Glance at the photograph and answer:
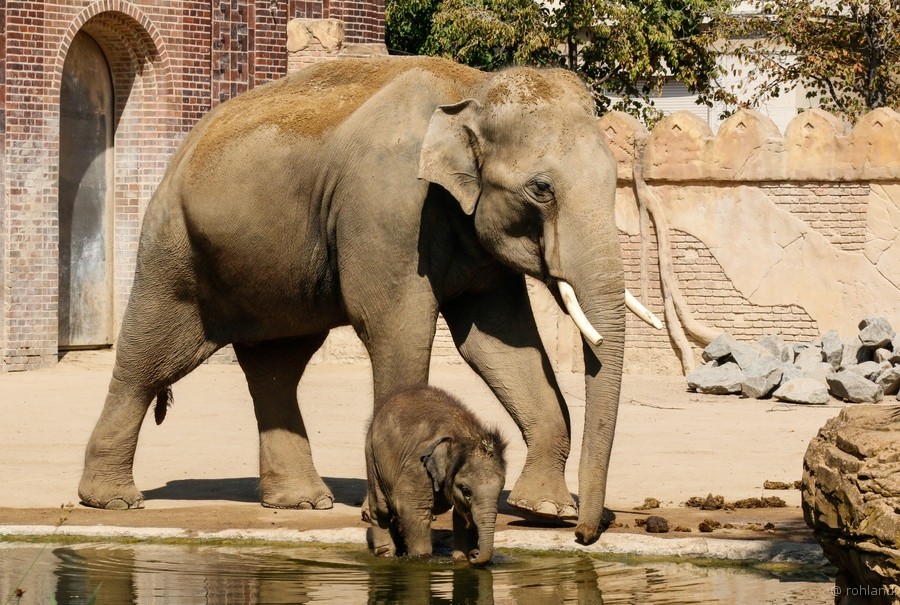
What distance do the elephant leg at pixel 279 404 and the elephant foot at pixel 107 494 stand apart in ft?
2.19

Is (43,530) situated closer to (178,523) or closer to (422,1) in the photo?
(178,523)

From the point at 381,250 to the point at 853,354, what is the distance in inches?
333

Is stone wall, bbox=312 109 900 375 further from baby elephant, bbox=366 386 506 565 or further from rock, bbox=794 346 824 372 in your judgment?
baby elephant, bbox=366 386 506 565

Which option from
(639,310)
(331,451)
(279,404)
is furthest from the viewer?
(331,451)

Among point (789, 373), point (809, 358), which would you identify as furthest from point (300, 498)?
point (809, 358)

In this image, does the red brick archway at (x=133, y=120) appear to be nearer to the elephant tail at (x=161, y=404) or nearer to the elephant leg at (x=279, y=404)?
the elephant tail at (x=161, y=404)

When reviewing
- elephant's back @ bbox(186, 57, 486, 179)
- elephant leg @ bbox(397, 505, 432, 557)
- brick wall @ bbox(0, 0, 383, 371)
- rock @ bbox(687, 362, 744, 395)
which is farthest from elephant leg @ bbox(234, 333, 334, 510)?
brick wall @ bbox(0, 0, 383, 371)

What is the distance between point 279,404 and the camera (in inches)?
348

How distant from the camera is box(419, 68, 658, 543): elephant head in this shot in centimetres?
689

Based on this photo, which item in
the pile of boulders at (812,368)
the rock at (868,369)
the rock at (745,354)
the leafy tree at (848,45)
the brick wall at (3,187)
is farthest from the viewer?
the leafy tree at (848,45)

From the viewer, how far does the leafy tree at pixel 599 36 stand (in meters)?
23.7

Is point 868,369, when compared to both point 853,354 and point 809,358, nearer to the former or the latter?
point 853,354

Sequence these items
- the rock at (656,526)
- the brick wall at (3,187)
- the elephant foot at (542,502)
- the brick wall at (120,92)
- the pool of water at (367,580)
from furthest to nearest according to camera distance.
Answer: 1. the brick wall at (120,92)
2. the brick wall at (3,187)
3. the elephant foot at (542,502)
4. the rock at (656,526)
5. the pool of water at (367,580)

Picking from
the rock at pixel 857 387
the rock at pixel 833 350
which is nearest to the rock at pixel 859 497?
the rock at pixel 857 387
